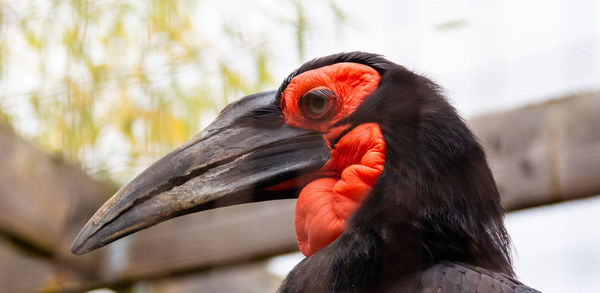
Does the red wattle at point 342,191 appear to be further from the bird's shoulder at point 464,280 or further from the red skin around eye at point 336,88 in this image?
the bird's shoulder at point 464,280

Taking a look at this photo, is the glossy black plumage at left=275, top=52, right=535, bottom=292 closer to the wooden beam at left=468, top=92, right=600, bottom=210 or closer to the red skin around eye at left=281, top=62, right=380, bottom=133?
the red skin around eye at left=281, top=62, right=380, bottom=133

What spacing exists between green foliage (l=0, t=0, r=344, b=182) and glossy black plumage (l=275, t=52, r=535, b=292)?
0.78 meters

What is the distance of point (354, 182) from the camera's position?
185cm

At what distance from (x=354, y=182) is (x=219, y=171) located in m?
0.31

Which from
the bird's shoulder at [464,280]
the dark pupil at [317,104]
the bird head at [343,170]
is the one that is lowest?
the bird's shoulder at [464,280]

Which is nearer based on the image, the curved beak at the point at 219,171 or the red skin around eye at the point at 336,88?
the curved beak at the point at 219,171

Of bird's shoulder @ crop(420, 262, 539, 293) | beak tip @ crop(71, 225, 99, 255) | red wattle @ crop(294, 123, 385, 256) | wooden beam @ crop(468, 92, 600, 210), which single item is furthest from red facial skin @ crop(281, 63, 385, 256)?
wooden beam @ crop(468, 92, 600, 210)

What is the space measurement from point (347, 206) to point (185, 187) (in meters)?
0.37

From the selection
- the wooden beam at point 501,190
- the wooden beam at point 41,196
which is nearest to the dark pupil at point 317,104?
the wooden beam at point 501,190

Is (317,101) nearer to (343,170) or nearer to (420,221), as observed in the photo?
(343,170)

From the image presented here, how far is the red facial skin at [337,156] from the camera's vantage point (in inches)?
72.7

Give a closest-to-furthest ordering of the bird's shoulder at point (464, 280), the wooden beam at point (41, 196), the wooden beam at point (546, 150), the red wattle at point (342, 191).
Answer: the bird's shoulder at point (464, 280), the red wattle at point (342, 191), the wooden beam at point (546, 150), the wooden beam at point (41, 196)

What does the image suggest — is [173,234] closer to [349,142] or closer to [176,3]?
[176,3]

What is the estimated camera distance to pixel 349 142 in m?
1.94
